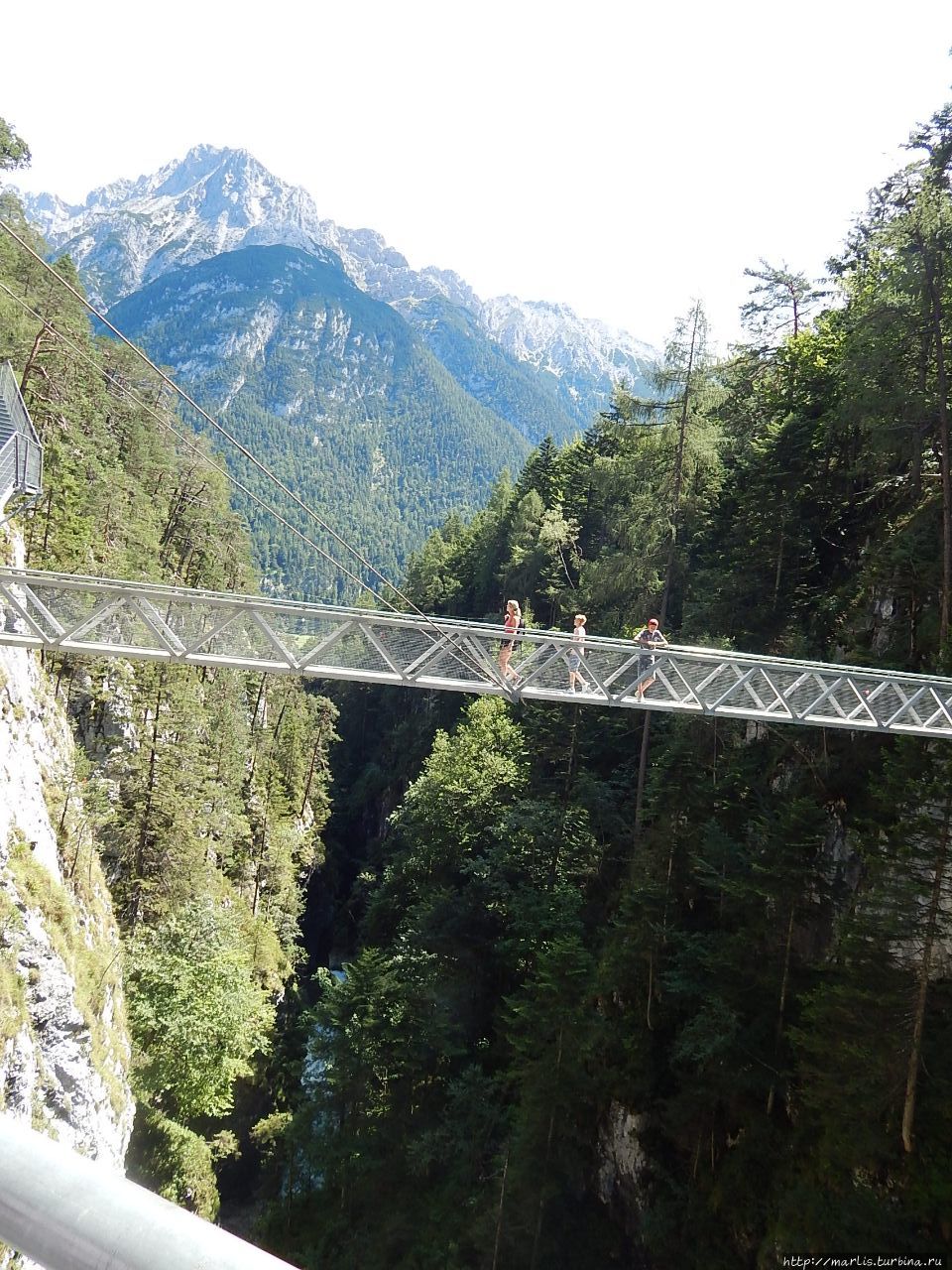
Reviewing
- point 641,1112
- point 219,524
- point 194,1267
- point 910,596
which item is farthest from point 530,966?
point 219,524

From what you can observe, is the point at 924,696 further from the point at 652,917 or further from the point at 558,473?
the point at 558,473

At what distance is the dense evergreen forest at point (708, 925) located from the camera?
503 inches

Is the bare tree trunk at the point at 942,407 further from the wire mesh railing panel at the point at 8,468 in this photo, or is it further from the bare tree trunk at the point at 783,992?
the wire mesh railing panel at the point at 8,468

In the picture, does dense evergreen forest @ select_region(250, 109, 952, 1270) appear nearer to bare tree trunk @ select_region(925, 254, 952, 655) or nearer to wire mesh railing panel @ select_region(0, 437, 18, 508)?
bare tree trunk @ select_region(925, 254, 952, 655)

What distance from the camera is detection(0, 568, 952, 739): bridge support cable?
1098 centimetres

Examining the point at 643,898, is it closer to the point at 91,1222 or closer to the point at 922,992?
the point at 922,992

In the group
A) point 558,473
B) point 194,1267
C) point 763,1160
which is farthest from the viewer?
point 558,473

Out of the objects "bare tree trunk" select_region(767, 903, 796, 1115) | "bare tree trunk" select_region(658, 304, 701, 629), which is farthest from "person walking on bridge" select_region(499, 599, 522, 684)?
"bare tree trunk" select_region(658, 304, 701, 629)

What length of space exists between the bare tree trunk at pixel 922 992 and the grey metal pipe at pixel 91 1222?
1338cm

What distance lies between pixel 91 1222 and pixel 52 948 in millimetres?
18433

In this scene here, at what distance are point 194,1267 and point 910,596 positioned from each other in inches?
737

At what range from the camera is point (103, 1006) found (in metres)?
19.9

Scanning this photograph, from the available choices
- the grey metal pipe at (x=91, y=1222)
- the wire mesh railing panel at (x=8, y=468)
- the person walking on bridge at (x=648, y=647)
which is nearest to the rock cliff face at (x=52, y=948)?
the wire mesh railing panel at (x=8, y=468)

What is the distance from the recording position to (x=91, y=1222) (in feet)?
3.68
